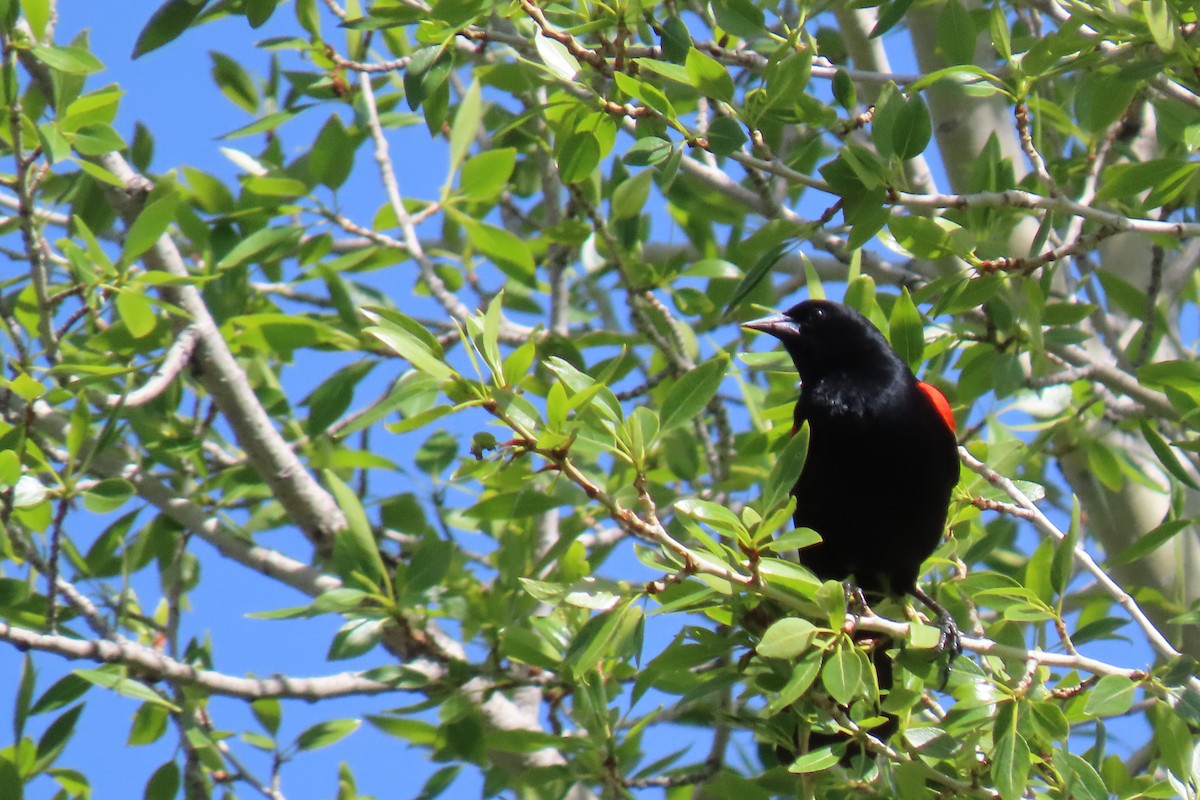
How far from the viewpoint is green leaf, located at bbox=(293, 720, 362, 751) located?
4531 mm

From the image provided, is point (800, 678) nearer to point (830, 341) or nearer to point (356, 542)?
point (830, 341)

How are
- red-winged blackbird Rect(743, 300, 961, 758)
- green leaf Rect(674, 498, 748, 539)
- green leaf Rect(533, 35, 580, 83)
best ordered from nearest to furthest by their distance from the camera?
green leaf Rect(674, 498, 748, 539) → green leaf Rect(533, 35, 580, 83) → red-winged blackbird Rect(743, 300, 961, 758)

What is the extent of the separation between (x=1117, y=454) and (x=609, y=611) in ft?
8.84

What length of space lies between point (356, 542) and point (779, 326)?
1501 mm

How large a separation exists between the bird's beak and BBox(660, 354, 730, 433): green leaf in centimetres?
165

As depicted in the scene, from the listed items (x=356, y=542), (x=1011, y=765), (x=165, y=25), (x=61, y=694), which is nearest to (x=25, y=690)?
(x=61, y=694)

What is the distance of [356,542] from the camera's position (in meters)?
4.26

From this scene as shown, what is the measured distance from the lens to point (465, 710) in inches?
165

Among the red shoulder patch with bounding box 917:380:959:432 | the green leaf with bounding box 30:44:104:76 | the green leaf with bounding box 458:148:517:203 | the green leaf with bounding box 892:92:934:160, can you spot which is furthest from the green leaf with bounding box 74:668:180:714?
the green leaf with bounding box 892:92:934:160

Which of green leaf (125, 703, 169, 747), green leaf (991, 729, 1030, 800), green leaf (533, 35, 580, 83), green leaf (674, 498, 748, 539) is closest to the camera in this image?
green leaf (674, 498, 748, 539)

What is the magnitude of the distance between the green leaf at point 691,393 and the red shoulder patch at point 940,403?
148 centimetres

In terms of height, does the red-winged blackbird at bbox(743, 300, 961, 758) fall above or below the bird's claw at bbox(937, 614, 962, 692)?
above

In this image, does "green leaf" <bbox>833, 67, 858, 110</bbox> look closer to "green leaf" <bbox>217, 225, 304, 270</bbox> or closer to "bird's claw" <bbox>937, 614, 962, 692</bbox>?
"bird's claw" <bbox>937, 614, 962, 692</bbox>

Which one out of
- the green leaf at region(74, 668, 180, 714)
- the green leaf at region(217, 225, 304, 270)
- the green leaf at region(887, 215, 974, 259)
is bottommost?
the green leaf at region(887, 215, 974, 259)
